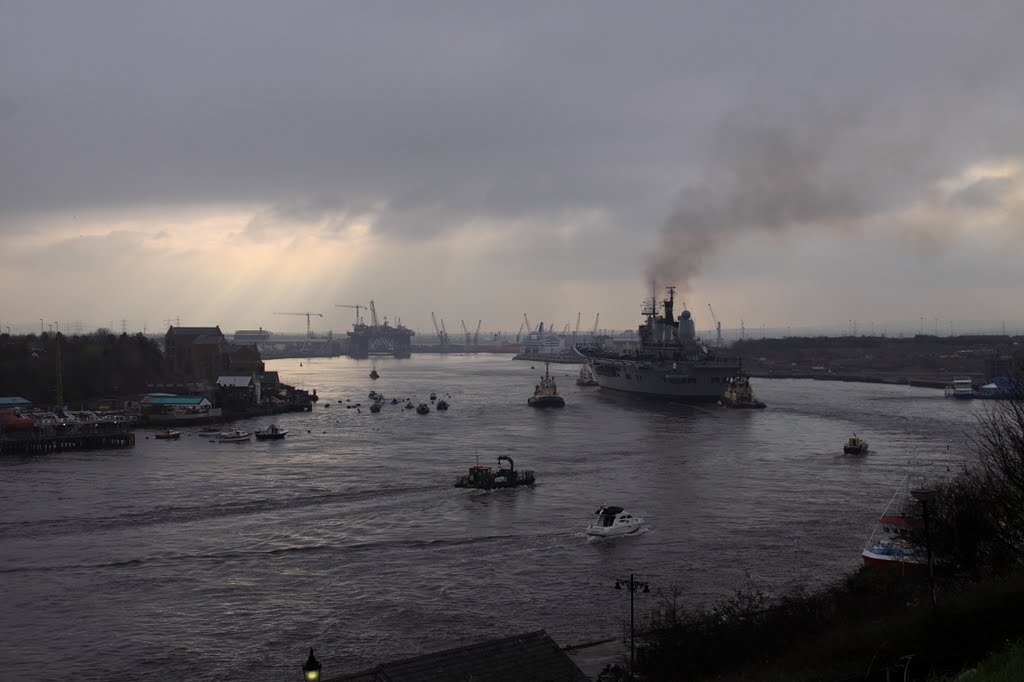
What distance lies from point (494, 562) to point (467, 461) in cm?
1187

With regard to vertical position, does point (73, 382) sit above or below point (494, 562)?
above

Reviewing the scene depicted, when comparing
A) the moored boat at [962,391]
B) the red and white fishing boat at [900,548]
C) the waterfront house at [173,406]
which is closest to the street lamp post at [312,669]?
the red and white fishing boat at [900,548]

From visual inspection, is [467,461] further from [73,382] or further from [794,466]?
[73,382]

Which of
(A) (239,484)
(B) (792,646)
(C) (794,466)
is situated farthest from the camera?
(C) (794,466)

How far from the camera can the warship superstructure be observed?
164 ft

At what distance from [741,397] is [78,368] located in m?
37.4

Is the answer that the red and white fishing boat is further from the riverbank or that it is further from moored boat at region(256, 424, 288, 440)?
moored boat at region(256, 424, 288, 440)

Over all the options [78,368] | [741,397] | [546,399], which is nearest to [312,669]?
[546,399]

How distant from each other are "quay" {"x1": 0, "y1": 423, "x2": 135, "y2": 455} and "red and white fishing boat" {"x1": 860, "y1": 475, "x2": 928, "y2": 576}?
1102 inches

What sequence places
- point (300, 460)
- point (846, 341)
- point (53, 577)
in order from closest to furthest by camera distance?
point (53, 577), point (300, 460), point (846, 341)

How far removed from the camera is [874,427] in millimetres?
35469

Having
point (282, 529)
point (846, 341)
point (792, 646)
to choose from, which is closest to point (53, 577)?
point (282, 529)

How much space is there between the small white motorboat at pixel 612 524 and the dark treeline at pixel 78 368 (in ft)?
111

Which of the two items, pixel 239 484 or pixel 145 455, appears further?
pixel 145 455
